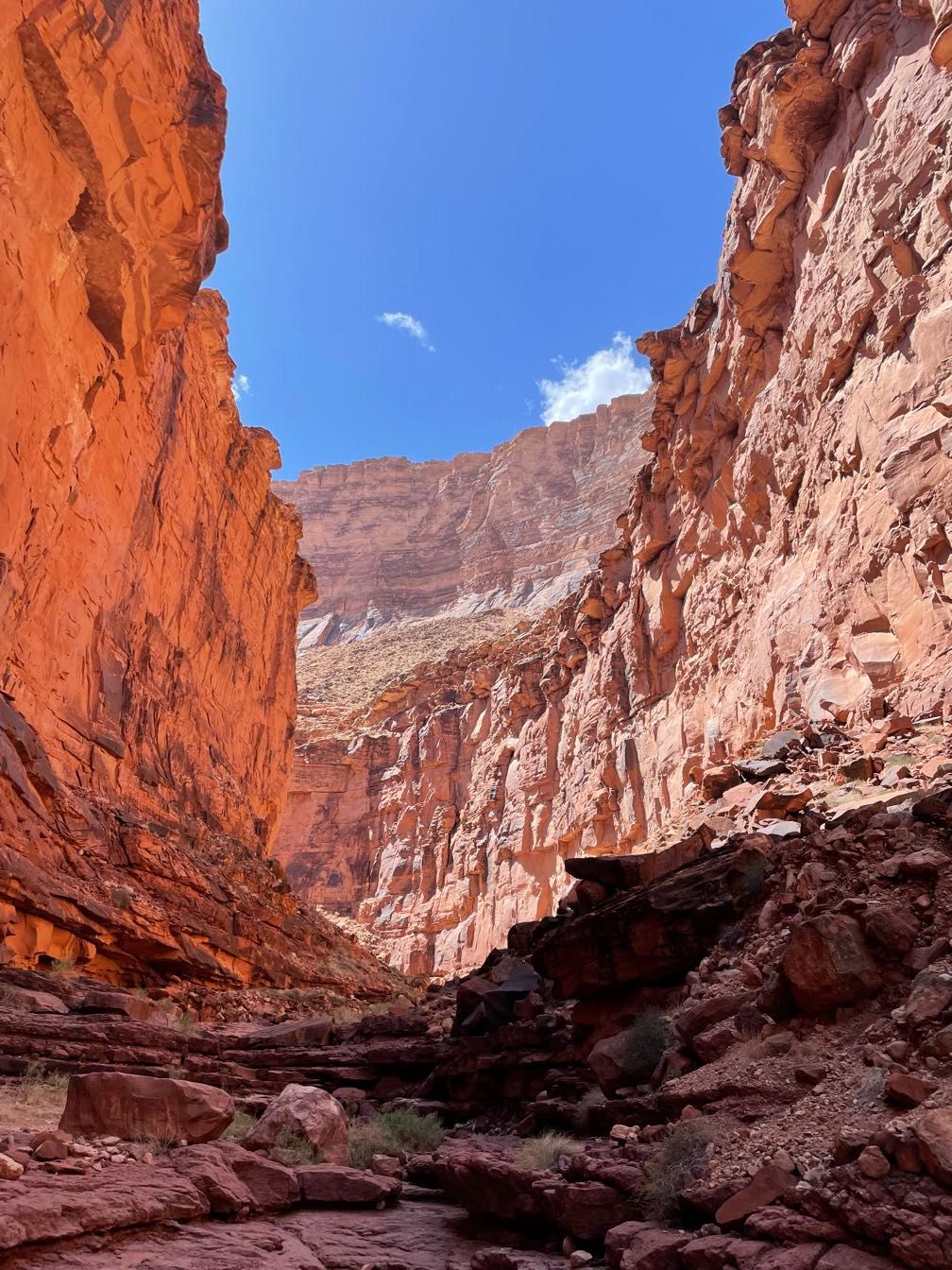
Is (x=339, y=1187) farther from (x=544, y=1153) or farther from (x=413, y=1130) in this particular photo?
(x=413, y=1130)

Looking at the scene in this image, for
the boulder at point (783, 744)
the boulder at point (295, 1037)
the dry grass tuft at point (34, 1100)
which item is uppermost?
the boulder at point (783, 744)

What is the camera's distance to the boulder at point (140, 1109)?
220 inches

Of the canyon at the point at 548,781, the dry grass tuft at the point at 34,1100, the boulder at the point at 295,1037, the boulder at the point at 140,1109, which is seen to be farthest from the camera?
the boulder at the point at 295,1037

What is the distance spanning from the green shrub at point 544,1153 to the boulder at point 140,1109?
222 centimetres

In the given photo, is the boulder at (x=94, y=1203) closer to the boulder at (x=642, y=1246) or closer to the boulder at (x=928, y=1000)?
the boulder at (x=642, y=1246)

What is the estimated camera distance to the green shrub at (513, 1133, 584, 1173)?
239 inches

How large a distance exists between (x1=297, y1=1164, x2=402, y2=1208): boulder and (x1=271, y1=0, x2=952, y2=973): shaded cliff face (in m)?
10.5

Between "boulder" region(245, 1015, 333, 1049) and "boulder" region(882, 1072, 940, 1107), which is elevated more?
"boulder" region(882, 1072, 940, 1107)

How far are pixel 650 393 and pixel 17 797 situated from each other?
296 feet

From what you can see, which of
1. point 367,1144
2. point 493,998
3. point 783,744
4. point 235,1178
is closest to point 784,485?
point 783,744

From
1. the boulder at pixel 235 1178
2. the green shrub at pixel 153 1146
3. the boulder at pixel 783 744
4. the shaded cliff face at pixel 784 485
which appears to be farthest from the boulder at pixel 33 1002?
the shaded cliff face at pixel 784 485

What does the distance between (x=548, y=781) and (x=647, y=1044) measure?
1136 inches

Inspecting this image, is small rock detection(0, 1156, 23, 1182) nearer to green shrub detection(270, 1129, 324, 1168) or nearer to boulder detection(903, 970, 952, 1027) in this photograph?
green shrub detection(270, 1129, 324, 1168)

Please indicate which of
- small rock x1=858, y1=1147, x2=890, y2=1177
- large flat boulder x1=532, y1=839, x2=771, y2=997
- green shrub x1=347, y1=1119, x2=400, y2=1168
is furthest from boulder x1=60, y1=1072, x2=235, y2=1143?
small rock x1=858, y1=1147, x2=890, y2=1177
